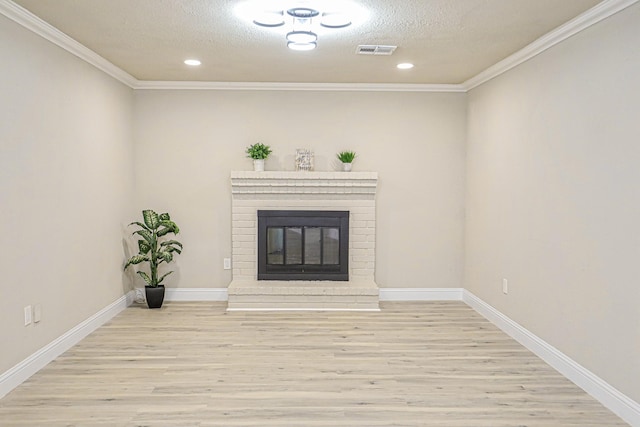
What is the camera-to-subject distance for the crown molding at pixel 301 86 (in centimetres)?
566

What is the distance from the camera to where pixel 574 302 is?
3525mm

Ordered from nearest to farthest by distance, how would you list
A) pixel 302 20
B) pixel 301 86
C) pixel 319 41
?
pixel 302 20 < pixel 319 41 < pixel 301 86

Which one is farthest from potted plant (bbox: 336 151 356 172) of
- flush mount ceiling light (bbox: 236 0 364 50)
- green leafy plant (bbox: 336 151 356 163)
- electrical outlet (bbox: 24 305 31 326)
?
electrical outlet (bbox: 24 305 31 326)

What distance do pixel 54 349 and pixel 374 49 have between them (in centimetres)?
340

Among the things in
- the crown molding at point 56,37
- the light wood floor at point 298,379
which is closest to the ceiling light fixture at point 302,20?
the crown molding at point 56,37

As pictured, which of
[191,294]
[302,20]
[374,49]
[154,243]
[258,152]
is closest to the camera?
[302,20]

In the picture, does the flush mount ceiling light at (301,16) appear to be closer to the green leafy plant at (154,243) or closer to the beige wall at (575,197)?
the beige wall at (575,197)

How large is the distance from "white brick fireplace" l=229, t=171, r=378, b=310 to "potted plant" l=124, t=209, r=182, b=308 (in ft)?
2.32

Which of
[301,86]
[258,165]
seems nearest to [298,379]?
[258,165]

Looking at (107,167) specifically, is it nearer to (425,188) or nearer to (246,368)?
(246,368)

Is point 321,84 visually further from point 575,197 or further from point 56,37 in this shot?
point 575,197

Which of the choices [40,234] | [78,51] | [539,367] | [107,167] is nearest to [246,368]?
[40,234]

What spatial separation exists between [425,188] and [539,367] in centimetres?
256

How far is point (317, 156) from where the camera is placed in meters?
5.84
